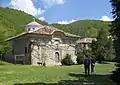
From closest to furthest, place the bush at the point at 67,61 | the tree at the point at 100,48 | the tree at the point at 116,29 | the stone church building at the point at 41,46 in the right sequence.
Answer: the tree at the point at 116,29
the stone church building at the point at 41,46
the bush at the point at 67,61
the tree at the point at 100,48

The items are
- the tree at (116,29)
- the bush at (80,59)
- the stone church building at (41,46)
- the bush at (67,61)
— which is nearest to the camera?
the tree at (116,29)

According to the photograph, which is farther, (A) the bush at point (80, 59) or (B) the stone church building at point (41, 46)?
(A) the bush at point (80, 59)

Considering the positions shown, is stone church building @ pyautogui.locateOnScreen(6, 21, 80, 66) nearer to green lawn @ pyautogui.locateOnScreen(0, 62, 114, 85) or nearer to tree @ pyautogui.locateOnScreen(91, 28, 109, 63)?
tree @ pyautogui.locateOnScreen(91, 28, 109, 63)

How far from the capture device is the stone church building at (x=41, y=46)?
195 ft

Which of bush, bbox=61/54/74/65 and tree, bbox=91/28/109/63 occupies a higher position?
tree, bbox=91/28/109/63

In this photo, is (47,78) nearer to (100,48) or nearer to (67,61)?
(67,61)

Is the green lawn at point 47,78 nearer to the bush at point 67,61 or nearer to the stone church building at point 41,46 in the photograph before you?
the stone church building at point 41,46

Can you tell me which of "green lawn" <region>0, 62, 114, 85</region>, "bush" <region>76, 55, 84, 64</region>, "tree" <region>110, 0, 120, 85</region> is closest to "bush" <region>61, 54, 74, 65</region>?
"bush" <region>76, 55, 84, 64</region>

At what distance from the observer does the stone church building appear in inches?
2343

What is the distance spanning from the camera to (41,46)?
60.5 m

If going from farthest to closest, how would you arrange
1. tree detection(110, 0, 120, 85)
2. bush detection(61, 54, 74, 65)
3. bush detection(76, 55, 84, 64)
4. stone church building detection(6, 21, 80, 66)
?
bush detection(76, 55, 84, 64)
bush detection(61, 54, 74, 65)
stone church building detection(6, 21, 80, 66)
tree detection(110, 0, 120, 85)

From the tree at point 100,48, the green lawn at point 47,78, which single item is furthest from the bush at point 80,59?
the green lawn at point 47,78

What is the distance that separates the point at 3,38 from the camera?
52344 millimetres

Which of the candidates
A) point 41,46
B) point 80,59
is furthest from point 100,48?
point 41,46
